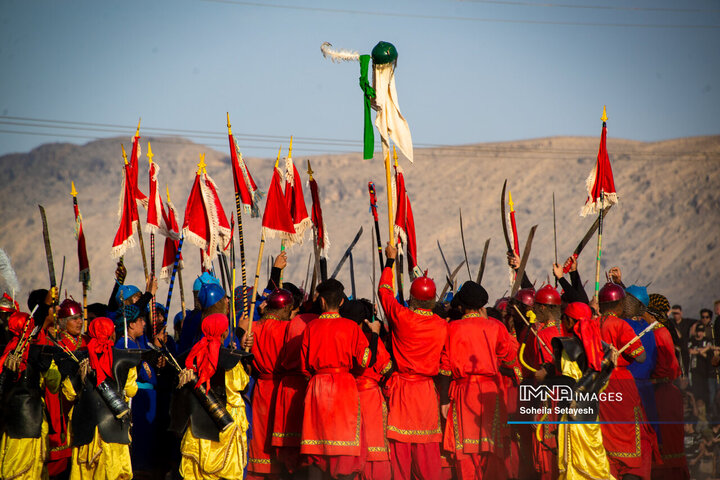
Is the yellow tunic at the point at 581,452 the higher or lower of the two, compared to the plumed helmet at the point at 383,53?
lower

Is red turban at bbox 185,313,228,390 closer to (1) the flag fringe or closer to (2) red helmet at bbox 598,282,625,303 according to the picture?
(2) red helmet at bbox 598,282,625,303

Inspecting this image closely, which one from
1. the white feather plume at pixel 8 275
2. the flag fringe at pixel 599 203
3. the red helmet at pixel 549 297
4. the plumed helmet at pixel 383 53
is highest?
the plumed helmet at pixel 383 53

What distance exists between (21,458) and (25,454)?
5 cm

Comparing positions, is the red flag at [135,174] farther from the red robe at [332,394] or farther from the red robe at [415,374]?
the red robe at [415,374]

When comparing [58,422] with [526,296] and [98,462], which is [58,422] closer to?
[98,462]

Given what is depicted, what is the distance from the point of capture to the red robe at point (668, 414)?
829 cm

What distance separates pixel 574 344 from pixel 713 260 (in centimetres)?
4581

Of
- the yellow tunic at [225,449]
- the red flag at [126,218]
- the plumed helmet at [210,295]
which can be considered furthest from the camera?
the red flag at [126,218]

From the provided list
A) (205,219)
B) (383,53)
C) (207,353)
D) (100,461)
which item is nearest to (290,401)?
(207,353)

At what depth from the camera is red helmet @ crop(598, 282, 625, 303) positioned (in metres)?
8.12

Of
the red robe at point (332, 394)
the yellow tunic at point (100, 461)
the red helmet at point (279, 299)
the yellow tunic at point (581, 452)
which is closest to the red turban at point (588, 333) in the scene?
the yellow tunic at point (581, 452)

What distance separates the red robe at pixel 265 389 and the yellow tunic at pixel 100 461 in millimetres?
1419

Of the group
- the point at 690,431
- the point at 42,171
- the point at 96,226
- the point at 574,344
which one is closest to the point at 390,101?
the point at 574,344

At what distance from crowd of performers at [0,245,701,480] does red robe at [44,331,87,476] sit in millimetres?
19
